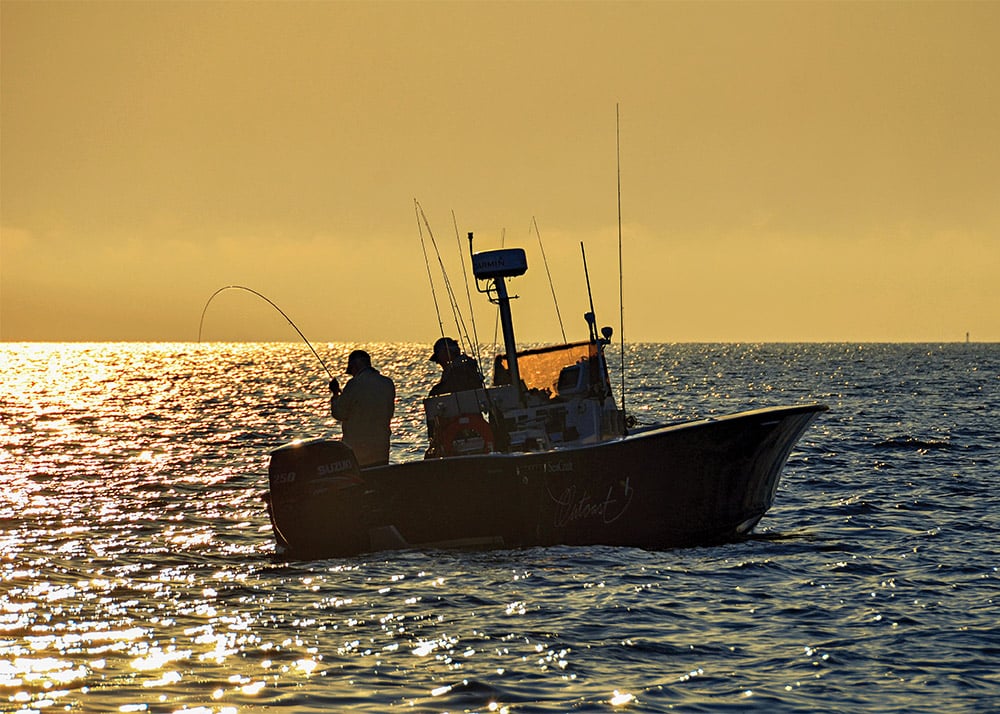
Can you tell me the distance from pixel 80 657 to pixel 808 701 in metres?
5.25

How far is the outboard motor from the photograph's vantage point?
1349cm

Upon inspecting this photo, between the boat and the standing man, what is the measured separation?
2.03 ft

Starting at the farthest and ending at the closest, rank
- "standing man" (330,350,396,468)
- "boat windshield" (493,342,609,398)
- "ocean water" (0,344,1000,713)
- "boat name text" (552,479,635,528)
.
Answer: "boat windshield" (493,342,609,398), "standing man" (330,350,396,468), "boat name text" (552,479,635,528), "ocean water" (0,344,1000,713)

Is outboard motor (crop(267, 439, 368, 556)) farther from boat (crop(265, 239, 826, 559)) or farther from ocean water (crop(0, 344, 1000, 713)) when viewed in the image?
ocean water (crop(0, 344, 1000, 713))

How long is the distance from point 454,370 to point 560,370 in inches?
67.2

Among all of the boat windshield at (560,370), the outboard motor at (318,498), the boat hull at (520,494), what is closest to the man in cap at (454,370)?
the boat windshield at (560,370)

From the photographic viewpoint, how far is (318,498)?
1362 cm

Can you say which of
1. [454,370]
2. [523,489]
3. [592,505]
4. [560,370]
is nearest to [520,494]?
[523,489]

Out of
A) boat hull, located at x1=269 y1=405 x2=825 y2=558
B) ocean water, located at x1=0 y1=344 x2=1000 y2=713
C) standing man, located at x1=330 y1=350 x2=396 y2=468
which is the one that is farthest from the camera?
standing man, located at x1=330 y1=350 x2=396 y2=468

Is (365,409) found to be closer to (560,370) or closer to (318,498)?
(318,498)

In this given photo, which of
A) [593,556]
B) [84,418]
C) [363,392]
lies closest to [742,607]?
[593,556]

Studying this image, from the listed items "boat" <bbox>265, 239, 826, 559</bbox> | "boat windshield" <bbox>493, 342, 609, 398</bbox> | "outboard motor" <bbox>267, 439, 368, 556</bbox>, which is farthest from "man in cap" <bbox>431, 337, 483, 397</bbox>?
"outboard motor" <bbox>267, 439, 368, 556</bbox>

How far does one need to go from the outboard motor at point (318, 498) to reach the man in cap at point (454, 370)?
176cm

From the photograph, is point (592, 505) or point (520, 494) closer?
point (520, 494)
